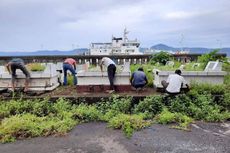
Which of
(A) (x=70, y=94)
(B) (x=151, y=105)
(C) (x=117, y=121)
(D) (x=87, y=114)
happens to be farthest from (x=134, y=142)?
(A) (x=70, y=94)

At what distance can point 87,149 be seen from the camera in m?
5.82

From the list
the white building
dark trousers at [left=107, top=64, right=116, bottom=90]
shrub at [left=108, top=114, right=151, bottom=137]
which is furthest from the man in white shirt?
the white building

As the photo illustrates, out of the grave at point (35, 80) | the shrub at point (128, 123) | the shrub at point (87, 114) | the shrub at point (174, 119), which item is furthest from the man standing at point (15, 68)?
the shrub at point (174, 119)

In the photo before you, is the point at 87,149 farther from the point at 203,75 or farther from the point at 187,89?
the point at 203,75

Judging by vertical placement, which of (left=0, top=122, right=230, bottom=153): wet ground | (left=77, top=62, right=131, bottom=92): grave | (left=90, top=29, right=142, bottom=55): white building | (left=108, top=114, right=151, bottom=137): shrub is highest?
(left=90, top=29, right=142, bottom=55): white building

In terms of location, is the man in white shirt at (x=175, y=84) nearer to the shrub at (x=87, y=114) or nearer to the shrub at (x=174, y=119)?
the shrub at (x=174, y=119)

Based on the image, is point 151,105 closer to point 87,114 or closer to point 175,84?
point 175,84

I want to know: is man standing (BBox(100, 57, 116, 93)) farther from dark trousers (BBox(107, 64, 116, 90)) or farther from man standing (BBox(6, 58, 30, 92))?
man standing (BBox(6, 58, 30, 92))

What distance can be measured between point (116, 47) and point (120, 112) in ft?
94.4

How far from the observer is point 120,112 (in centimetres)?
815

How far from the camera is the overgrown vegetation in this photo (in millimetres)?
7055

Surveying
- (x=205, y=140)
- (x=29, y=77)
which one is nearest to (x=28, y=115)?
(x=29, y=77)

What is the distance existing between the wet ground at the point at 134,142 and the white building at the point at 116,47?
26.5 meters

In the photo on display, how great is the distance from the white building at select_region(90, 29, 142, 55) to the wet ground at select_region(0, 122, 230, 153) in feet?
87.0
